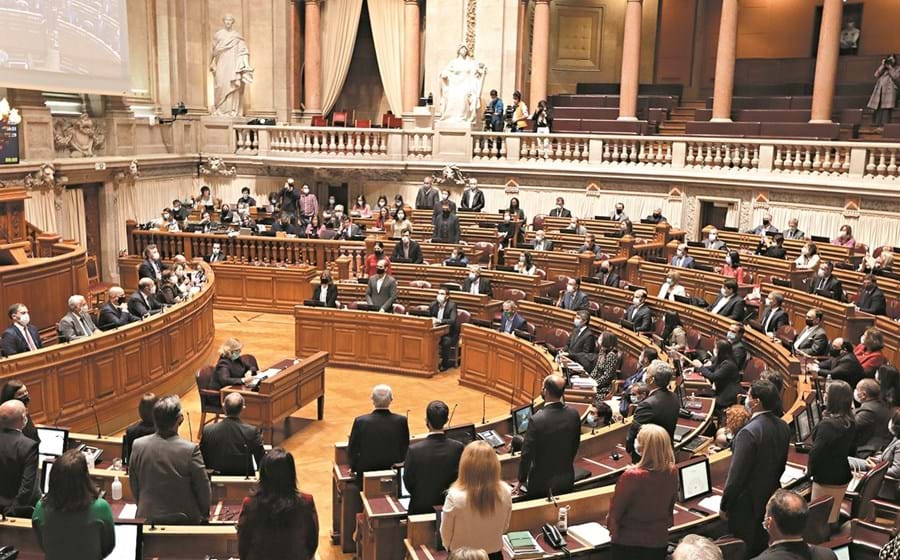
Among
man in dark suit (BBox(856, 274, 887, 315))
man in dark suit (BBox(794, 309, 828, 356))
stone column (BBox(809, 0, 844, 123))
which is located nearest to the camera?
man in dark suit (BBox(794, 309, 828, 356))

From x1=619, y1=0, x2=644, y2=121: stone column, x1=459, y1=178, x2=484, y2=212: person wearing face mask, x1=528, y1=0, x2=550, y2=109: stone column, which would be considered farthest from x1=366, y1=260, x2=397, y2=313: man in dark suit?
x1=528, y1=0, x2=550, y2=109: stone column

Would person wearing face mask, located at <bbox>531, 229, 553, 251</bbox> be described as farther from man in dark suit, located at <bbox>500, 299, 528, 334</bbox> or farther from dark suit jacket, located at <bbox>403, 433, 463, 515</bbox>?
dark suit jacket, located at <bbox>403, 433, 463, 515</bbox>

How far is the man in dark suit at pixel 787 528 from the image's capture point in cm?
384

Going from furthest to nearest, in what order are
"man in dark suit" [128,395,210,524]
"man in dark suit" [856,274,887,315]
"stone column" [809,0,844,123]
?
"stone column" [809,0,844,123]
"man in dark suit" [856,274,887,315]
"man in dark suit" [128,395,210,524]

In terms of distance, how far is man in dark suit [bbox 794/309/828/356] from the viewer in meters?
9.95

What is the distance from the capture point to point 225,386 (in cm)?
950

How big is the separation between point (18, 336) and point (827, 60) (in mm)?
17141

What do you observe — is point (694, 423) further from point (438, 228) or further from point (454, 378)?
point (438, 228)

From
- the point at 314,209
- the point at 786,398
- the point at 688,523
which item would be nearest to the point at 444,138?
the point at 314,209

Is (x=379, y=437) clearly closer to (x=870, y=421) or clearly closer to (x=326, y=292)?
(x=870, y=421)

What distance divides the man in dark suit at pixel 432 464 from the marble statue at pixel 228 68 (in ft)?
61.9

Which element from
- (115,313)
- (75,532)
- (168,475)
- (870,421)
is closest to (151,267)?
(115,313)

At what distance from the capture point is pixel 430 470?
5488mm

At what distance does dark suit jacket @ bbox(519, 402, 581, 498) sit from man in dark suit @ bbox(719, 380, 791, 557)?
1085 millimetres
